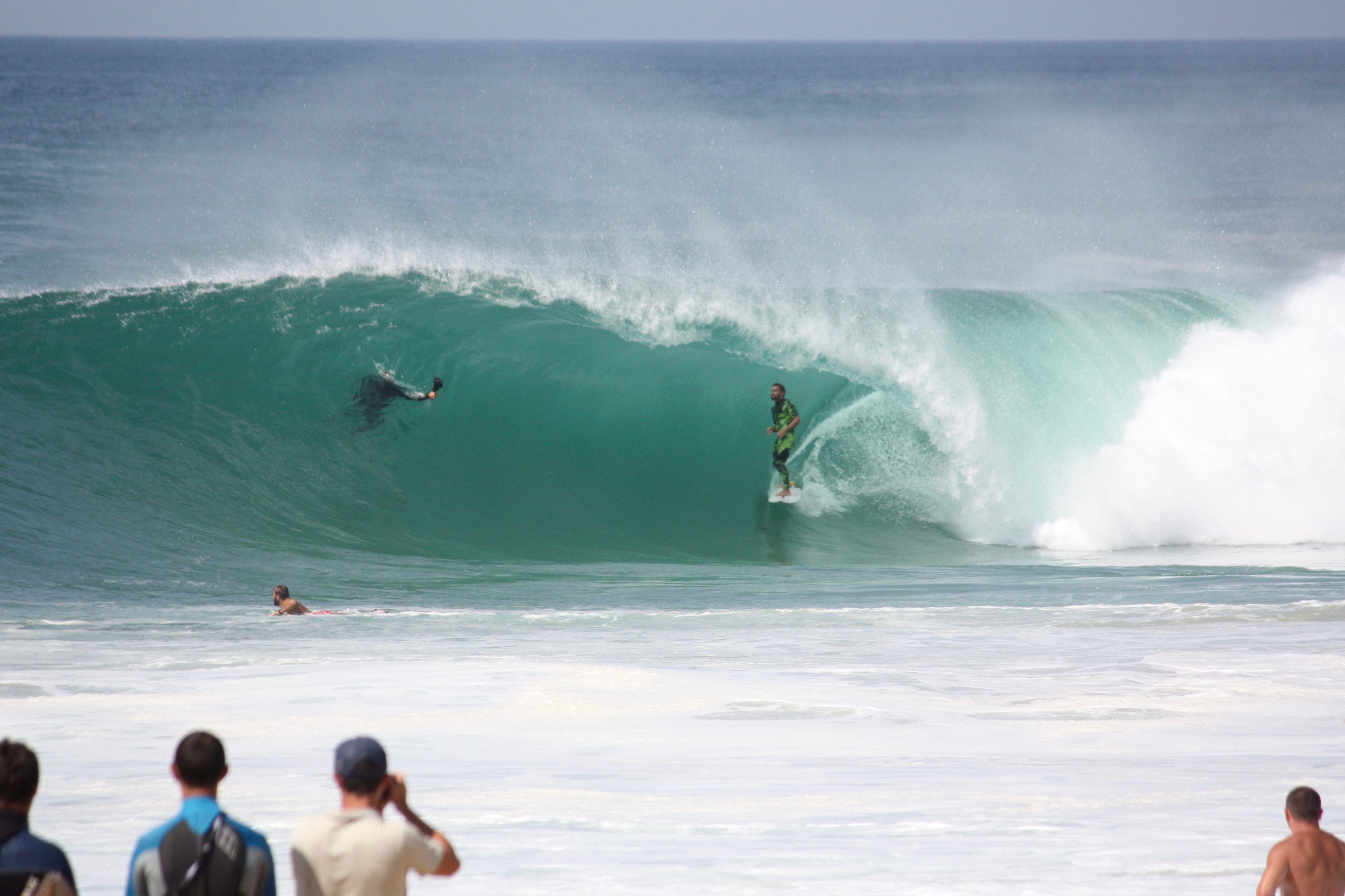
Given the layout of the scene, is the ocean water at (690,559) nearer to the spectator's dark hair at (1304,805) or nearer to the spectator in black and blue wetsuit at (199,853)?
the spectator's dark hair at (1304,805)

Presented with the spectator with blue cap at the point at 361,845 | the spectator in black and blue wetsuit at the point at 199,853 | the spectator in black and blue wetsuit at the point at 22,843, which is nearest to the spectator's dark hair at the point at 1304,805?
the spectator with blue cap at the point at 361,845

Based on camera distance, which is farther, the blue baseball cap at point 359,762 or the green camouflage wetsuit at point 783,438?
the green camouflage wetsuit at point 783,438

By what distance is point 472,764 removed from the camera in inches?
195

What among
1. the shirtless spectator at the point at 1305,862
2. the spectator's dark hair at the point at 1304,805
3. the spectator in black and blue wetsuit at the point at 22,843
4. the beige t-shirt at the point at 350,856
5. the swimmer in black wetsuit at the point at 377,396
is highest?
the swimmer in black wetsuit at the point at 377,396

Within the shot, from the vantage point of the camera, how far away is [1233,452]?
12680 mm

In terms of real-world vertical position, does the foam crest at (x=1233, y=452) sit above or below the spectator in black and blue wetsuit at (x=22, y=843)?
above

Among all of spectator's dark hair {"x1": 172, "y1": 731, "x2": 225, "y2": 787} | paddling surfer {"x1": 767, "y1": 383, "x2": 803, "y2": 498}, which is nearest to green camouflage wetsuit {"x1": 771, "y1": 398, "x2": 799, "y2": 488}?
paddling surfer {"x1": 767, "y1": 383, "x2": 803, "y2": 498}

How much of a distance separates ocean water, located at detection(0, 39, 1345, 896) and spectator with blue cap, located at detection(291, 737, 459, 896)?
1.21 meters

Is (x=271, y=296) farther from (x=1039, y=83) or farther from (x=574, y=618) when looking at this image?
(x=1039, y=83)

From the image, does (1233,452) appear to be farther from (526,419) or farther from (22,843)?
(22,843)

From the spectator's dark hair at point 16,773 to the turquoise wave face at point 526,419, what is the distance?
8274 millimetres

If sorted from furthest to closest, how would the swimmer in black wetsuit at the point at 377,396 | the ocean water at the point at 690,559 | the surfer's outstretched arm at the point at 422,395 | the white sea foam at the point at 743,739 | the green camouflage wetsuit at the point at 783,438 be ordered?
1. the swimmer in black wetsuit at the point at 377,396
2. the surfer's outstretched arm at the point at 422,395
3. the green camouflage wetsuit at the point at 783,438
4. the ocean water at the point at 690,559
5. the white sea foam at the point at 743,739

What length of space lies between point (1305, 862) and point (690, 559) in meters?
8.43

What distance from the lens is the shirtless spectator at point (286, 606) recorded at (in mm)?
8328
